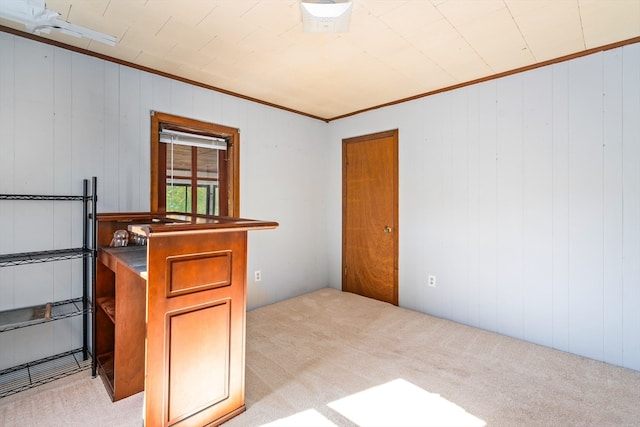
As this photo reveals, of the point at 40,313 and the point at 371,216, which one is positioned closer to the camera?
the point at 40,313

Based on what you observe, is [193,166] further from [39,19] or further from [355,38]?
[355,38]

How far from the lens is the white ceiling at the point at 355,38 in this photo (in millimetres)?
1803

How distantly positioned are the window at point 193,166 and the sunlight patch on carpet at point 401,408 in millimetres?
2041

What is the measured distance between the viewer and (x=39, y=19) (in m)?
1.88

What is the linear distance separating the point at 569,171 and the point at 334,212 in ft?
8.03

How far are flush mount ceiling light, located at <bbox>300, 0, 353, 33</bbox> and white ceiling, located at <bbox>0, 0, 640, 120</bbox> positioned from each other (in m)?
0.07

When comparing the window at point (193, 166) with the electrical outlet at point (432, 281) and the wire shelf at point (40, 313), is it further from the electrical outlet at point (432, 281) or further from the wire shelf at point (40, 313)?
the electrical outlet at point (432, 281)

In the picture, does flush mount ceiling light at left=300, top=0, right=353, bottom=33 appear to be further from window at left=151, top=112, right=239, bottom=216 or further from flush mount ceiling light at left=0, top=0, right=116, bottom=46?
window at left=151, top=112, right=239, bottom=216

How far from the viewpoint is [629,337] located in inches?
86.5

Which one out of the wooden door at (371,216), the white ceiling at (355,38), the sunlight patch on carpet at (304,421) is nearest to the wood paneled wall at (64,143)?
the white ceiling at (355,38)

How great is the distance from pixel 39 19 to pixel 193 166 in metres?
1.44

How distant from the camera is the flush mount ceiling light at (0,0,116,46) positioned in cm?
176

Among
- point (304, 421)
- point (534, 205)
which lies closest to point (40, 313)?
point (304, 421)

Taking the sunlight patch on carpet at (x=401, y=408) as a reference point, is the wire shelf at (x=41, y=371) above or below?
above
